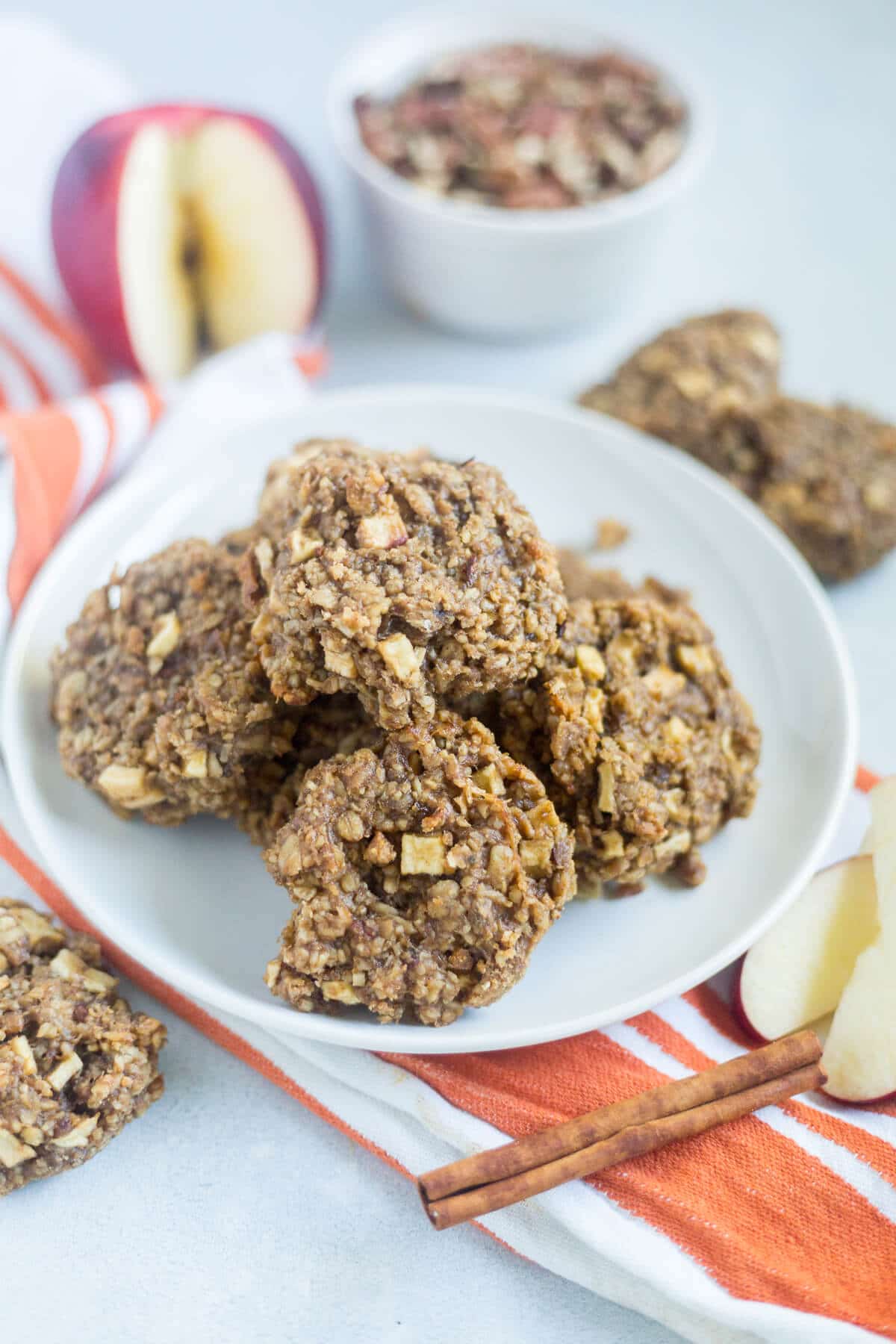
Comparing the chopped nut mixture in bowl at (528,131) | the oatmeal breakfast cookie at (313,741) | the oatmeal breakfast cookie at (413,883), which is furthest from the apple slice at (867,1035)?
the chopped nut mixture in bowl at (528,131)

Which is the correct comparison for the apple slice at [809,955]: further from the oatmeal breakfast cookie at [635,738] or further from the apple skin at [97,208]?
the apple skin at [97,208]

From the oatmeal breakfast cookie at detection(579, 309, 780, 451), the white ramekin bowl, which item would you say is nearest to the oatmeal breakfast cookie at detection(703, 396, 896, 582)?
the oatmeal breakfast cookie at detection(579, 309, 780, 451)

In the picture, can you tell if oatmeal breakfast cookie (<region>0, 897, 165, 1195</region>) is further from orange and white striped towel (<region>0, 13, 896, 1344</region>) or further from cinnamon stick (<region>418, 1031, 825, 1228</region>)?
cinnamon stick (<region>418, 1031, 825, 1228</region>)

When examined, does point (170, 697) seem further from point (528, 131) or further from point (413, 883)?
point (528, 131)

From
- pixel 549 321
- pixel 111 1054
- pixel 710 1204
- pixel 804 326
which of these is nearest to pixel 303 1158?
pixel 111 1054

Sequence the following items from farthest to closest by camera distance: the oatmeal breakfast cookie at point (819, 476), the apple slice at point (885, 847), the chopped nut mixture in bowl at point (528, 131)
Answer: the chopped nut mixture in bowl at point (528, 131)
the oatmeal breakfast cookie at point (819, 476)
the apple slice at point (885, 847)

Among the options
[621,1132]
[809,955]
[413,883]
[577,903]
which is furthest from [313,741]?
[809,955]

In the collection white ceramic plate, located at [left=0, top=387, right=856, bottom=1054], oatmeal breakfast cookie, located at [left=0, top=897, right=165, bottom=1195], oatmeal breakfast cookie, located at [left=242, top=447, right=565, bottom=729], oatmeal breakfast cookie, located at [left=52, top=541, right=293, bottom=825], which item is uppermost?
oatmeal breakfast cookie, located at [left=242, top=447, right=565, bottom=729]
